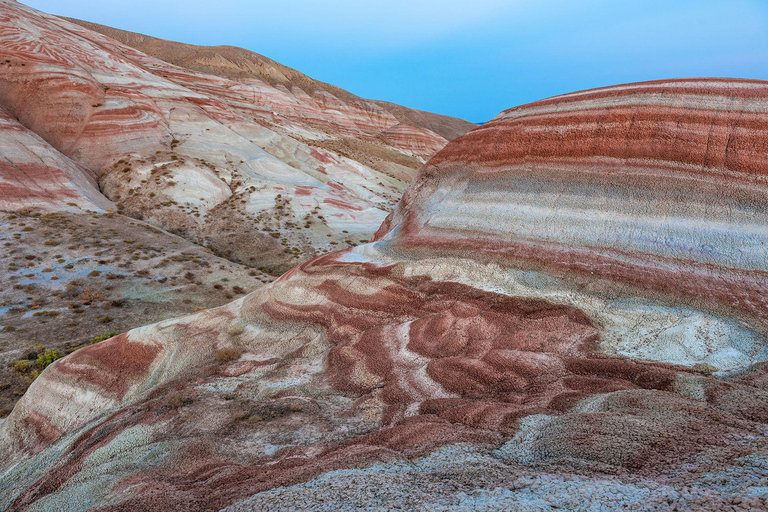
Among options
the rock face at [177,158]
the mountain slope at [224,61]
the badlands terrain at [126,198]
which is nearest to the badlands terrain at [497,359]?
the badlands terrain at [126,198]

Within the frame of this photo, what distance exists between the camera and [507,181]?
12.0 m

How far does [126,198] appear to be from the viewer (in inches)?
1177

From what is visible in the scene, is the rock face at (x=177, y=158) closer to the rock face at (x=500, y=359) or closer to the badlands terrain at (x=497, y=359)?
the badlands terrain at (x=497, y=359)

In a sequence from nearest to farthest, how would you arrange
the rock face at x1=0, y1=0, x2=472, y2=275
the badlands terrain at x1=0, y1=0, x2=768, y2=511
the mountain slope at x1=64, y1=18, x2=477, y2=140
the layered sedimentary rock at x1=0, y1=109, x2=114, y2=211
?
the badlands terrain at x1=0, y1=0, x2=768, y2=511 < the layered sedimentary rock at x1=0, y1=109, x2=114, y2=211 < the rock face at x1=0, y1=0, x2=472, y2=275 < the mountain slope at x1=64, y1=18, x2=477, y2=140

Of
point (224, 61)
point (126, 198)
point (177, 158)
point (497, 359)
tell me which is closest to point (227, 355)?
point (497, 359)

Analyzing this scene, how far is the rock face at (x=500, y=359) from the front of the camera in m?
4.54

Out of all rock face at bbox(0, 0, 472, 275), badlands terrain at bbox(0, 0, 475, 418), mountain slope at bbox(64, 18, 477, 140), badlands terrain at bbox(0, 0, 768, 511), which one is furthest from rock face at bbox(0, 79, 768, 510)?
mountain slope at bbox(64, 18, 477, 140)

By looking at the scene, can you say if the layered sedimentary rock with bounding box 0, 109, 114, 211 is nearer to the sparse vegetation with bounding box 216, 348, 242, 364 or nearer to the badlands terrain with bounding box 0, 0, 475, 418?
the badlands terrain with bounding box 0, 0, 475, 418

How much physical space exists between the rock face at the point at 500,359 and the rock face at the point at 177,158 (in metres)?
14.6

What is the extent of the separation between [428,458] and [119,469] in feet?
16.2

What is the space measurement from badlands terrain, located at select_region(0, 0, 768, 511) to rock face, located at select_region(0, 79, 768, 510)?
4cm

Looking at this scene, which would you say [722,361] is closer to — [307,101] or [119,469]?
[119,469]

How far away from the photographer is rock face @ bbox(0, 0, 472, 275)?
28.3 metres

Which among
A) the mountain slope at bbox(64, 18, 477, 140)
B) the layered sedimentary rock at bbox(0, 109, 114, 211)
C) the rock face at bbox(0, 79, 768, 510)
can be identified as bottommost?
the layered sedimentary rock at bbox(0, 109, 114, 211)
